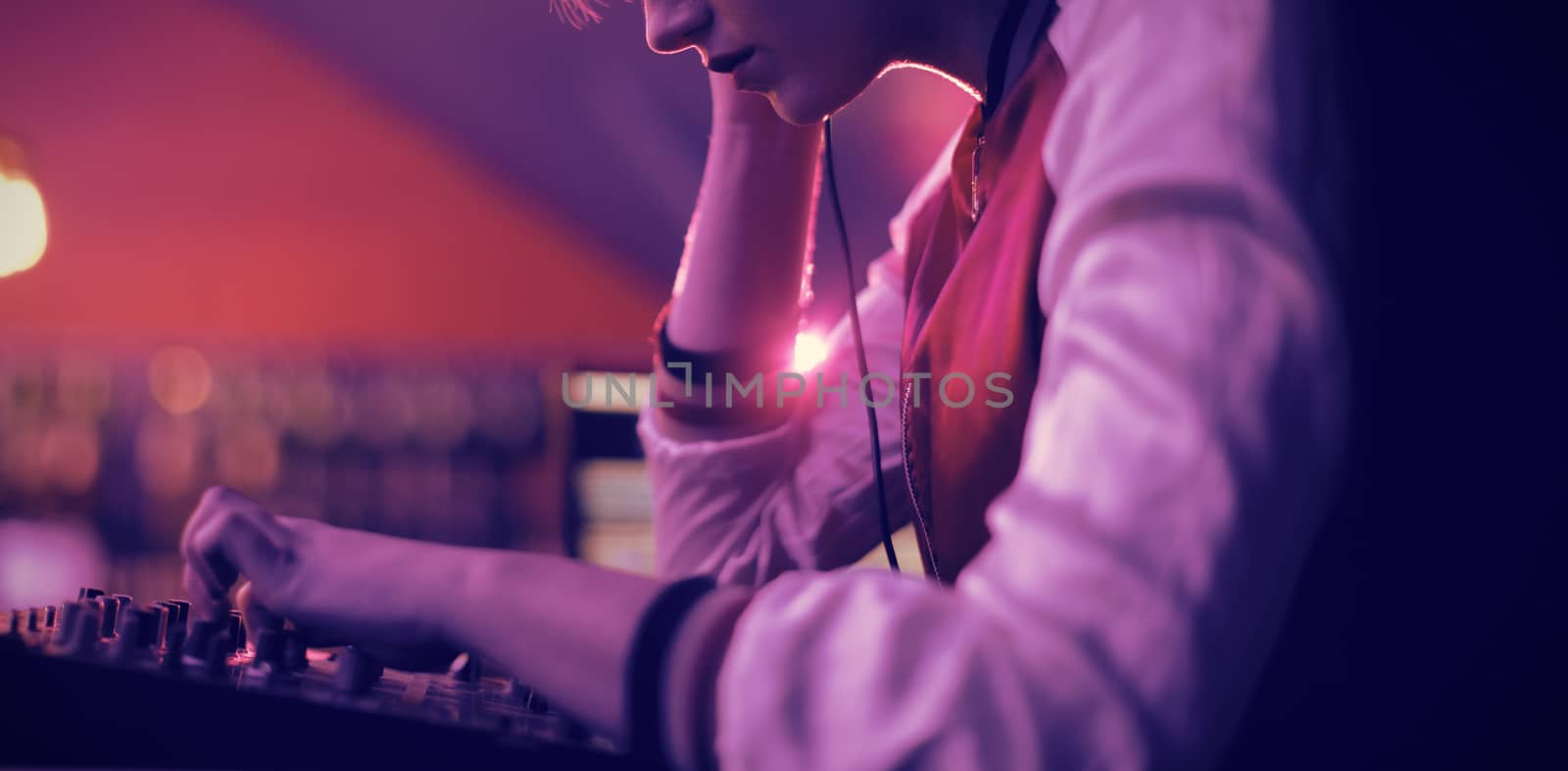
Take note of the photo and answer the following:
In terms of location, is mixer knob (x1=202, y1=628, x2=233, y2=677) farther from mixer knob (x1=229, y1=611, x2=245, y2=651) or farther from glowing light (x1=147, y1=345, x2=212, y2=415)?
glowing light (x1=147, y1=345, x2=212, y2=415)

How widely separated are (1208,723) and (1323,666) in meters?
0.11

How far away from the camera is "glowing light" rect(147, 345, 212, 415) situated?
4.25m

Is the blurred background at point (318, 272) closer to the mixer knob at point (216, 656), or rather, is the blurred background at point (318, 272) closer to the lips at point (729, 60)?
the lips at point (729, 60)

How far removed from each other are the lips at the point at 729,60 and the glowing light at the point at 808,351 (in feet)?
1.10

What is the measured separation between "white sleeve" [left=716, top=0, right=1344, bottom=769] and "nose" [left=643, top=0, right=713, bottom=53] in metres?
0.46

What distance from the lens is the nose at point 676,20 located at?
835 millimetres

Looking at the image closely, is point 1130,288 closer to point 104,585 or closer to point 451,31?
point 451,31

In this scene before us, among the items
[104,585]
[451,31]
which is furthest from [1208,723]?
[104,585]

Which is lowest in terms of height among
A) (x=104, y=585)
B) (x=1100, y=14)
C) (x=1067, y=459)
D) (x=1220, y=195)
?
(x=104, y=585)

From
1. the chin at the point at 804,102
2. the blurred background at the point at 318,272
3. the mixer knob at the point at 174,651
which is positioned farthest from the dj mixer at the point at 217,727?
the blurred background at the point at 318,272

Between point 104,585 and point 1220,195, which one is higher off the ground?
point 1220,195

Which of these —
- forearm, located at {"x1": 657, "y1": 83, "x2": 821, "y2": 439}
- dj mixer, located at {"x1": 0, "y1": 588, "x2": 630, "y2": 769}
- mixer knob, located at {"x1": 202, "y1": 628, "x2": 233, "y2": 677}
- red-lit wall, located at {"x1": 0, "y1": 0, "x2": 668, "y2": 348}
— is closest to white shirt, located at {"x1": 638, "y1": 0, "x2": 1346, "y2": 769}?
dj mixer, located at {"x1": 0, "y1": 588, "x2": 630, "y2": 769}

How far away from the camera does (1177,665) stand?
415mm

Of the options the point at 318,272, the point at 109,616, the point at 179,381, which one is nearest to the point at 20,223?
the point at 179,381
